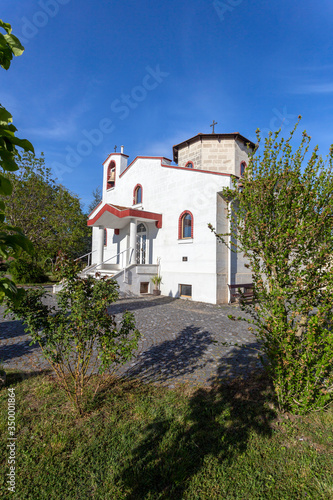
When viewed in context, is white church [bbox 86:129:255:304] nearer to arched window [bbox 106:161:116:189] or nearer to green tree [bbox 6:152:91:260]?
arched window [bbox 106:161:116:189]

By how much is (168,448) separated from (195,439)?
35 centimetres

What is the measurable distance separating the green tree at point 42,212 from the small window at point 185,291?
1172cm

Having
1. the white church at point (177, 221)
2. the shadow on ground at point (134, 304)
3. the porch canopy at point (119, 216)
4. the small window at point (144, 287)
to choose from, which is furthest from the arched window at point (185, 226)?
the shadow on ground at point (134, 304)

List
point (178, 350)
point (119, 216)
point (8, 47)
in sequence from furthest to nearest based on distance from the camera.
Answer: point (119, 216) → point (178, 350) → point (8, 47)

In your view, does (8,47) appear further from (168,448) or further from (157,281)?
(157,281)

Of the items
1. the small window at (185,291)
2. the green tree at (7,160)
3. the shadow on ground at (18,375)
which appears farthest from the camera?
the small window at (185,291)

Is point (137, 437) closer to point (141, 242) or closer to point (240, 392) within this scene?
point (240, 392)

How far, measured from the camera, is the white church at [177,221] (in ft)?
41.8

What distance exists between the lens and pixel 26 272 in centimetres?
1944

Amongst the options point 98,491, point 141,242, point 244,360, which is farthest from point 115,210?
point 98,491

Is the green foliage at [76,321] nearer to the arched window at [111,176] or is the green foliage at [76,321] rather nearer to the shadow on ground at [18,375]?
the shadow on ground at [18,375]

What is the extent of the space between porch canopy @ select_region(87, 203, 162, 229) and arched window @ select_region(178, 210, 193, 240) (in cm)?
155

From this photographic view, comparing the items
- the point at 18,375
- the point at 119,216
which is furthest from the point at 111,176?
the point at 18,375

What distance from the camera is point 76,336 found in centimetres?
363
